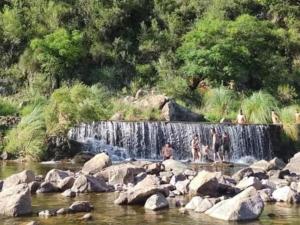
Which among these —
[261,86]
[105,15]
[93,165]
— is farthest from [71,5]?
[93,165]

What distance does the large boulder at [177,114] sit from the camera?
29897 millimetres

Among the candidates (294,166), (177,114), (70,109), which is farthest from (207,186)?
(177,114)

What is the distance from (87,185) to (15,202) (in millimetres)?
3102

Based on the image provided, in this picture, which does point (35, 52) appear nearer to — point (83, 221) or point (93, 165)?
point (93, 165)

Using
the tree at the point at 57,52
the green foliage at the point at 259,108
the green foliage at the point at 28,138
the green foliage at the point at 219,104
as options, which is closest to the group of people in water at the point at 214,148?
the green foliage at the point at 259,108

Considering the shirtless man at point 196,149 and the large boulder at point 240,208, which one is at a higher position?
the shirtless man at point 196,149

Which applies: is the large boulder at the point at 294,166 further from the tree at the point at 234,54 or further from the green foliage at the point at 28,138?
the tree at the point at 234,54

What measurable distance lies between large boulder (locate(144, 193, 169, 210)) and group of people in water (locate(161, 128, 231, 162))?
11363 millimetres

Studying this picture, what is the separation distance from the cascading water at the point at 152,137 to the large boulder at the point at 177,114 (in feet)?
11.8

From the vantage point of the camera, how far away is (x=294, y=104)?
34812mm

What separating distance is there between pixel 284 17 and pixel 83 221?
33.2 meters

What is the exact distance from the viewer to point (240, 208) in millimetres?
11891

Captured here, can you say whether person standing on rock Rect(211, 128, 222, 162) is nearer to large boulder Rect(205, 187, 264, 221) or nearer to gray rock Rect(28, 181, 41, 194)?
gray rock Rect(28, 181, 41, 194)

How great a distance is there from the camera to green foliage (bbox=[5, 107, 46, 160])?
24375mm
